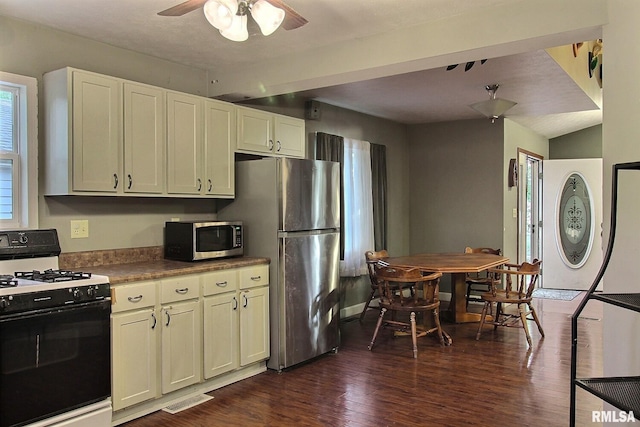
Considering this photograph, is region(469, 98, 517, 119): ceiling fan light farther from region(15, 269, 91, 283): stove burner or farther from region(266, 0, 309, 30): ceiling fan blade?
region(15, 269, 91, 283): stove burner

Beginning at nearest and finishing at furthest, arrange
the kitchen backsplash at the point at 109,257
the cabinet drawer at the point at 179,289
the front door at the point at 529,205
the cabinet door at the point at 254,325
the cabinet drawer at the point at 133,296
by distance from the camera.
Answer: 1. the cabinet drawer at the point at 133,296
2. the cabinet drawer at the point at 179,289
3. the kitchen backsplash at the point at 109,257
4. the cabinet door at the point at 254,325
5. the front door at the point at 529,205

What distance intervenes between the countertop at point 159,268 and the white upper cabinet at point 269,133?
0.96m

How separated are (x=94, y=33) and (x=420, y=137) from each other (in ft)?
15.9

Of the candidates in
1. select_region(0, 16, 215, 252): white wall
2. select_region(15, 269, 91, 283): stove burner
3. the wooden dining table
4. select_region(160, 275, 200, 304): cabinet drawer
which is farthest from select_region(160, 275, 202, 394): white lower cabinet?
the wooden dining table

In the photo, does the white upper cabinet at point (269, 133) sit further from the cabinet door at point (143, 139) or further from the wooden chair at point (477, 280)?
the wooden chair at point (477, 280)

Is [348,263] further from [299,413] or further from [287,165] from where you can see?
[299,413]

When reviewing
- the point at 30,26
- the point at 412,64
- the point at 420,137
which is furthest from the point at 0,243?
the point at 420,137

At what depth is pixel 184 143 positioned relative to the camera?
12.2 feet

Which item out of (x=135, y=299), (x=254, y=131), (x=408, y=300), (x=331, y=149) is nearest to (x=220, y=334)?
(x=135, y=299)

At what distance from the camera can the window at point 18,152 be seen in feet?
10.1

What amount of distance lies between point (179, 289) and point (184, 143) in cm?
109

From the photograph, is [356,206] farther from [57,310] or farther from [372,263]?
[57,310]
